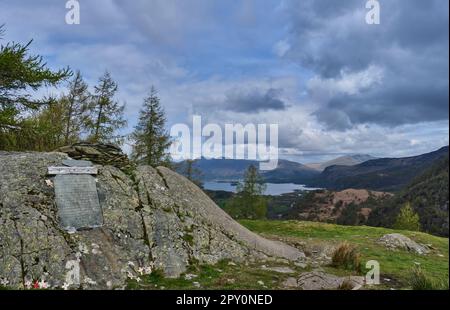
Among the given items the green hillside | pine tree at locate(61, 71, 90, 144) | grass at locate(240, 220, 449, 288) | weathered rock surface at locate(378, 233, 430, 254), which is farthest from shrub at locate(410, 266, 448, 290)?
the green hillside

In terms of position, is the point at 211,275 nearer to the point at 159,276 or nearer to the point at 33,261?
the point at 159,276

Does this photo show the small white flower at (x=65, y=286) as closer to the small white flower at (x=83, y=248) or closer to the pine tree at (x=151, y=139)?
the small white flower at (x=83, y=248)

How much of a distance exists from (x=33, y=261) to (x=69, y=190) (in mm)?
3387

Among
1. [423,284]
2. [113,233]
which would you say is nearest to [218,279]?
[113,233]

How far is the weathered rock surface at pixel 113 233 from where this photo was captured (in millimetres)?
11578

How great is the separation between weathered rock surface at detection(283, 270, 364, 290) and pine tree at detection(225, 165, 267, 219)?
4811 centimetres

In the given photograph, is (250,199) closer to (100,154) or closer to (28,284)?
(100,154)

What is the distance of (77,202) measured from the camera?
13.9 m

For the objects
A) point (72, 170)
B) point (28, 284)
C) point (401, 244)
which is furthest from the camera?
point (401, 244)

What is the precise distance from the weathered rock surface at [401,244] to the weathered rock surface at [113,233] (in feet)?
28.3

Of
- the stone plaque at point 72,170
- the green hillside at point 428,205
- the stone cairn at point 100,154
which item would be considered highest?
the stone cairn at point 100,154

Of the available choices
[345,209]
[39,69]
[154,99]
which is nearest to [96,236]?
[39,69]

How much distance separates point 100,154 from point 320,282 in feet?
38.1

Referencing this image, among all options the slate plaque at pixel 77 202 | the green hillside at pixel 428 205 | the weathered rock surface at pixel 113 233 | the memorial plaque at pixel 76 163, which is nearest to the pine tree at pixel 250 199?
the weathered rock surface at pixel 113 233
